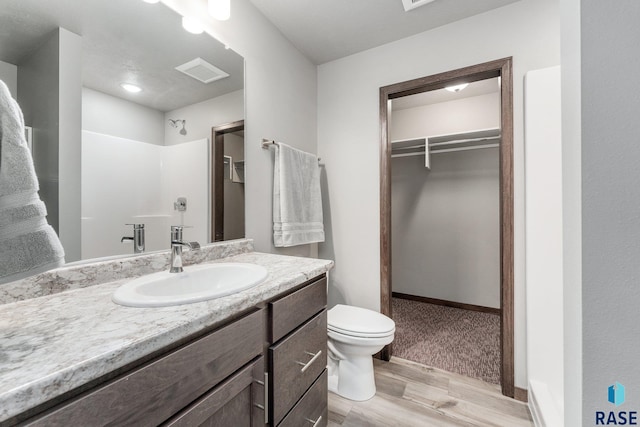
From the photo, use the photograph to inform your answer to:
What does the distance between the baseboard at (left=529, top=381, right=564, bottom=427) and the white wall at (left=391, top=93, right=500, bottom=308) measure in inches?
55.3

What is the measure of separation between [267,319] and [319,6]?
179 centimetres

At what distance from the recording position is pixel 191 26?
4.20ft

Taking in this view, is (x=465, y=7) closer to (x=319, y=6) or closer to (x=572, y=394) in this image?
(x=319, y=6)

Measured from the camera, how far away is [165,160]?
1.22m

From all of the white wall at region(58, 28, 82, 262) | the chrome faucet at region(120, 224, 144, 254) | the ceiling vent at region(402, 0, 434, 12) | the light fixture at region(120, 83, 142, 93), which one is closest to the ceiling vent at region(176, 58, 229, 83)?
the light fixture at region(120, 83, 142, 93)

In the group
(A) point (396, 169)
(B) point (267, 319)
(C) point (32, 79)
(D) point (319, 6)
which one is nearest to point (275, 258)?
(B) point (267, 319)

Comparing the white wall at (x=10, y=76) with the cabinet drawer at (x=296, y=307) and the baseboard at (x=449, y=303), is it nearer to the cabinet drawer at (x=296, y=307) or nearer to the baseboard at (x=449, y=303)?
the cabinet drawer at (x=296, y=307)

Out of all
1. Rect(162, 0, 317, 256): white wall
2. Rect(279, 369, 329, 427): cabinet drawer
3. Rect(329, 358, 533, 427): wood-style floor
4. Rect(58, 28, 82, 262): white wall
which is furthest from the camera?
Rect(162, 0, 317, 256): white wall

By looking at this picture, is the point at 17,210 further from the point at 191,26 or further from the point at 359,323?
the point at 359,323

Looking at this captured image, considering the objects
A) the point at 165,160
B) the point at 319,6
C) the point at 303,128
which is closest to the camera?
the point at 165,160

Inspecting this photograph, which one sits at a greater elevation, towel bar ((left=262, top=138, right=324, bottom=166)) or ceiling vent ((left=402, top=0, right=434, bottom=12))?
ceiling vent ((left=402, top=0, right=434, bottom=12))

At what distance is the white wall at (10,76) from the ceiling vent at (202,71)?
0.58 meters

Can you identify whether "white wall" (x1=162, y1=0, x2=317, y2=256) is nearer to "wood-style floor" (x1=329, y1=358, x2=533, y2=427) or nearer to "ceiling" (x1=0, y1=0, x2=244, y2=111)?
"ceiling" (x1=0, y1=0, x2=244, y2=111)

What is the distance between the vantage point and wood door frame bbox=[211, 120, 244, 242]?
142 cm
